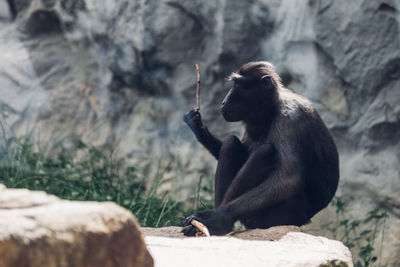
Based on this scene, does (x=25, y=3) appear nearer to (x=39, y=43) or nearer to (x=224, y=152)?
(x=39, y=43)

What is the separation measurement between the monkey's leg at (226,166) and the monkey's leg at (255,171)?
317 mm

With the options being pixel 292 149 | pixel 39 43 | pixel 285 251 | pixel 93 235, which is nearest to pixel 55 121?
pixel 39 43

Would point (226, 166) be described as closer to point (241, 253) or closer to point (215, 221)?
point (215, 221)

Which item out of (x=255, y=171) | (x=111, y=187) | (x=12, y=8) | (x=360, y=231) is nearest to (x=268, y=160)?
(x=255, y=171)

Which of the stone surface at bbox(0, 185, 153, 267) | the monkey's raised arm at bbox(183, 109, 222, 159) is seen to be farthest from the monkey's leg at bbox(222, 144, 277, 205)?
the stone surface at bbox(0, 185, 153, 267)

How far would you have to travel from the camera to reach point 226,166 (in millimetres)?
5324

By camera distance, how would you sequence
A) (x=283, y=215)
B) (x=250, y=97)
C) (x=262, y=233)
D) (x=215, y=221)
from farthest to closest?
(x=250, y=97), (x=283, y=215), (x=215, y=221), (x=262, y=233)

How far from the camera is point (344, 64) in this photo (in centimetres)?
707

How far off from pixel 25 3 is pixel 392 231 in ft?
19.8

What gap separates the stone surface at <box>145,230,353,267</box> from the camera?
3156 millimetres

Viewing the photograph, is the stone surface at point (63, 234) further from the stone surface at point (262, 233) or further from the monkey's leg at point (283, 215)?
the monkey's leg at point (283, 215)

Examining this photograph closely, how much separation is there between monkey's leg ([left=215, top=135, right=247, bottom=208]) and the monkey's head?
0.79 feet

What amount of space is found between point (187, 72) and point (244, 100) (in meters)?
3.04

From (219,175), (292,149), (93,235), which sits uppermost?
(93,235)
